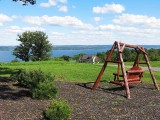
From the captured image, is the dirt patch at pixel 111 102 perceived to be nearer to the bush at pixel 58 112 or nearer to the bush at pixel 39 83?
the bush at pixel 58 112

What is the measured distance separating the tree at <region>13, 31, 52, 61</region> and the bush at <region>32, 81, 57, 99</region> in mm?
72968

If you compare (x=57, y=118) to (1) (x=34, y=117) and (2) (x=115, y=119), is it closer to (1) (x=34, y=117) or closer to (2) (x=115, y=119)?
(1) (x=34, y=117)

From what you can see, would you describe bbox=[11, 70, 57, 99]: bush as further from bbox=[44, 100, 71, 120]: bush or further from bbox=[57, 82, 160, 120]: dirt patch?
bbox=[44, 100, 71, 120]: bush

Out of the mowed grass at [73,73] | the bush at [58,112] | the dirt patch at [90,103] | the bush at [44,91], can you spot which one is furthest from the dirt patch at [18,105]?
the mowed grass at [73,73]

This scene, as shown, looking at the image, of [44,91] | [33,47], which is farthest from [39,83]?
[33,47]

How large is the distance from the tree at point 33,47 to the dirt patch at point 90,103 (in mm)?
A: 70871

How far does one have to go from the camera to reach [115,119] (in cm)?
856

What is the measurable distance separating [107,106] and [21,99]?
3.03 m

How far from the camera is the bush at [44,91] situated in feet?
35.0

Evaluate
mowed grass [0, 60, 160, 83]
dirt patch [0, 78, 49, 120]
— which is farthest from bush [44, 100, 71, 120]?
mowed grass [0, 60, 160, 83]

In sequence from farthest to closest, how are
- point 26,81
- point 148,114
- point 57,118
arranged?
point 26,81 → point 148,114 → point 57,118

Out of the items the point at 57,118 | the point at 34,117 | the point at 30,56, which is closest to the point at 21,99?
the point at 34,117

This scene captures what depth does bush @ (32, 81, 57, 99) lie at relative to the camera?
420 inches

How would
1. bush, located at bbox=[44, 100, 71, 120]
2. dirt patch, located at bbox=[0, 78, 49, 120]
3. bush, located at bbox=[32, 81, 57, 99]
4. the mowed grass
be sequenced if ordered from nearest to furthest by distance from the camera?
bush, located at bbox=[44, 100, 71, 120] → dirt patch, located at bbox=[0, 78, 49, 120] → bush, located at bbox=[32, 81, 57, 99] → the mowed grass
